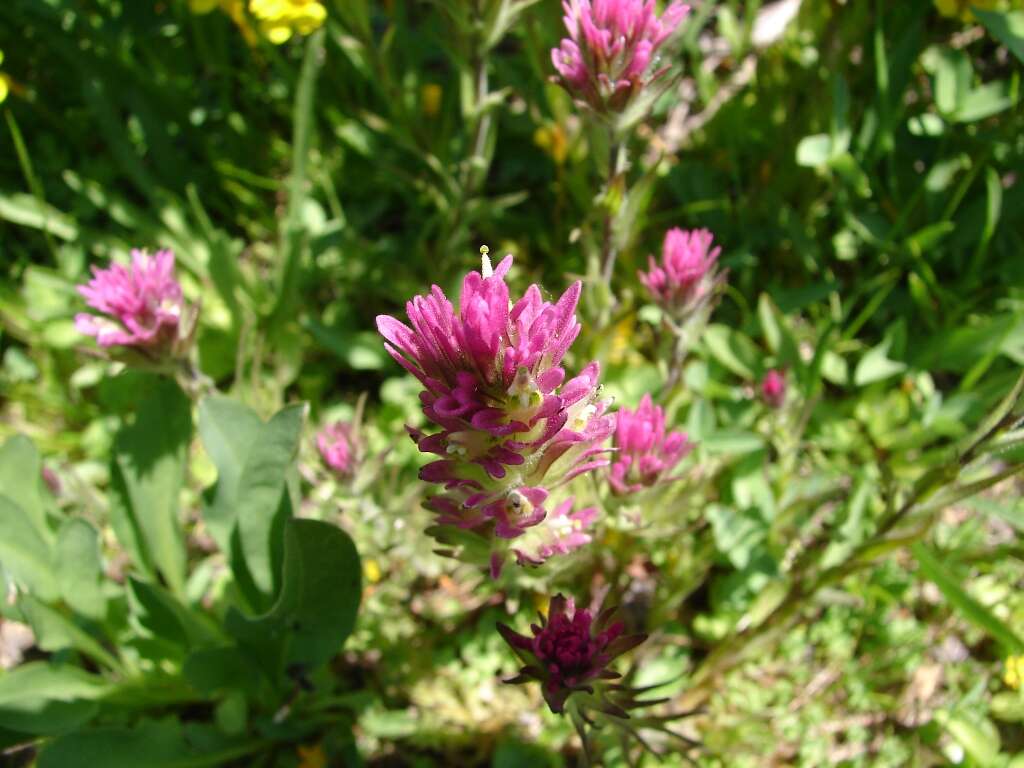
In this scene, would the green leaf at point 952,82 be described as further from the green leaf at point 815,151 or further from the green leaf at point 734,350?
the green leaf at point 734,350

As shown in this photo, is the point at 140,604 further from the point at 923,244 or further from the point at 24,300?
the point at 923,244

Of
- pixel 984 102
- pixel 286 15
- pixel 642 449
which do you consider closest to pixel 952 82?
pixel 984 102

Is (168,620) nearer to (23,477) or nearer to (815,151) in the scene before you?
(23,477)

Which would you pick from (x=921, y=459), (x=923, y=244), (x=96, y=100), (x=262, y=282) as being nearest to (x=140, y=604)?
→ (x=262, y=282)

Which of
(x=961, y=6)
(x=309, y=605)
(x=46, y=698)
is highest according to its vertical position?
(x=961, y=6)

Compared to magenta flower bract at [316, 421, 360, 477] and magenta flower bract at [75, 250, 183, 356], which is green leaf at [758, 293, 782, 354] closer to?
magenta flower bract at [316, 421, 360, 477]

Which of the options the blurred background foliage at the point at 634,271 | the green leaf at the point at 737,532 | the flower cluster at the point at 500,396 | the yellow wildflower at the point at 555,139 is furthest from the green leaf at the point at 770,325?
the flower cluster at the point at 500,396
